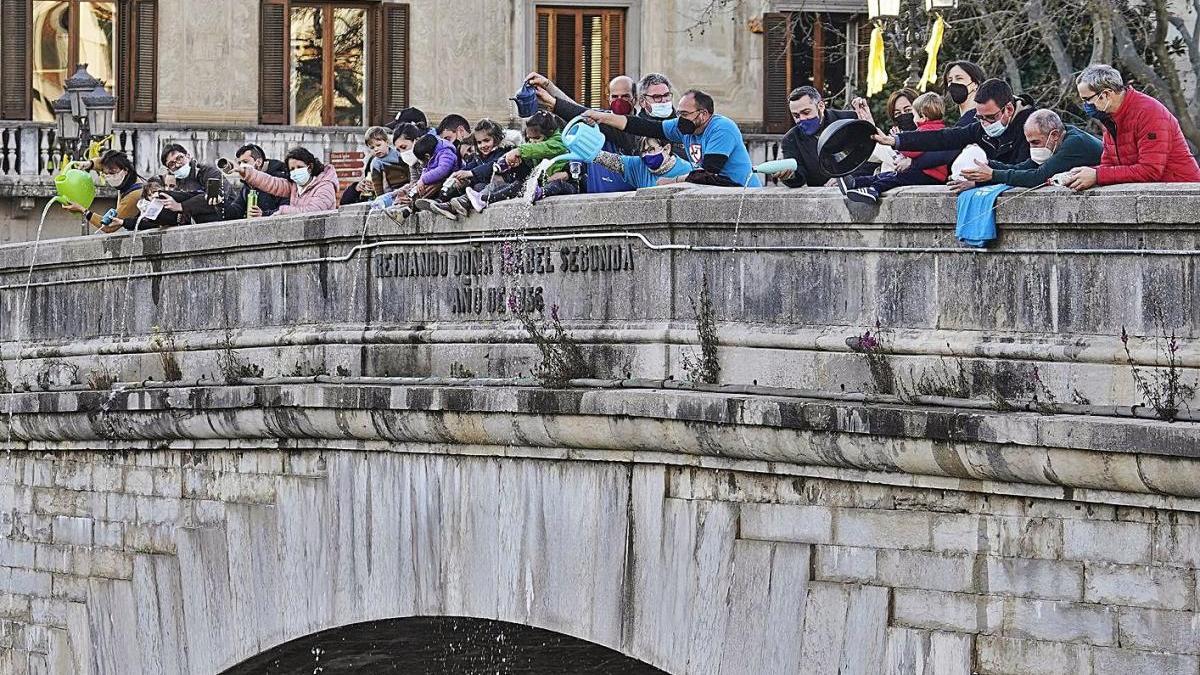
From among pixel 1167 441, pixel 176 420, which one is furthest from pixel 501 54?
pixel 1167 441

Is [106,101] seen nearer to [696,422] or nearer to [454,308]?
[454,308]

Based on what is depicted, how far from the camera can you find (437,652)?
18328mm

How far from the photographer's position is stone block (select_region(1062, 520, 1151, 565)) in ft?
34.2

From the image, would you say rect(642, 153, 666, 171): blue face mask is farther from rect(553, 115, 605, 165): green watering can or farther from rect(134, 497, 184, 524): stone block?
rect(134, 497, 184, 524): stone block

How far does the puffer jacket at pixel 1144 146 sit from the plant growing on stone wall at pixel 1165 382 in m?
0.81

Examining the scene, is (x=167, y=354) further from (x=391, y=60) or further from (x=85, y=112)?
(x=391, y=60)

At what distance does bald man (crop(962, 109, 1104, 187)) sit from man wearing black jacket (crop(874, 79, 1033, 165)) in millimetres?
300

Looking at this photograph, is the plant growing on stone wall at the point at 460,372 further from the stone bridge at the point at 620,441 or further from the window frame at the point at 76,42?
the window frame at the point at 76,42

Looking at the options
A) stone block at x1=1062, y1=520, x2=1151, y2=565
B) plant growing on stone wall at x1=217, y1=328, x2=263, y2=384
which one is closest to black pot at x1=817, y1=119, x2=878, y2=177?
stone block at x1=1062, y1=520, x2=1151, y2=565

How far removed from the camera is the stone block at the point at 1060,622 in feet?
34.6

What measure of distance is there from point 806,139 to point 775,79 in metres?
15.0

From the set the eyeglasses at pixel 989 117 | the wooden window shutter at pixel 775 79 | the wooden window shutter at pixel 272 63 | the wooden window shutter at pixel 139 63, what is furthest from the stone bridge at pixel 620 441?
the wooden window shutter at pixel 775 79

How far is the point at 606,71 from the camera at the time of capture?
2823 cm

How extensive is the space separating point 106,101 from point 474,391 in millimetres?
10239
